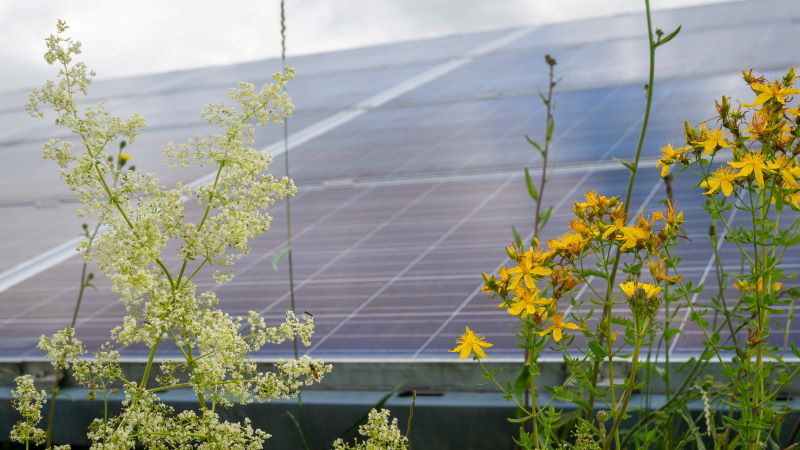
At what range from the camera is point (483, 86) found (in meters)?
11.0

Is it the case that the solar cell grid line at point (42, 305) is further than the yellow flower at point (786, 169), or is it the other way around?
the solar cell grid line at point (42, 305)

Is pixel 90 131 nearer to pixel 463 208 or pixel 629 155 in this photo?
pixel 463 208

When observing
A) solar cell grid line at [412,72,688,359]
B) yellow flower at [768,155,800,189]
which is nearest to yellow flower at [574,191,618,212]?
yellow flower at [768,155,800,189]

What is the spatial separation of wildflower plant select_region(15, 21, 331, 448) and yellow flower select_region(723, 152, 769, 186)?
84 centimetres

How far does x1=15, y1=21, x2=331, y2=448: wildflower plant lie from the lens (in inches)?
80.8

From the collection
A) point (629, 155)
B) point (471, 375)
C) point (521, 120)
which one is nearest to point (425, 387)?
point (471, 375)

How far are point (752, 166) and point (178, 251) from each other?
1082mm

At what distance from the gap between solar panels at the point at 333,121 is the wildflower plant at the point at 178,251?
0.41 m

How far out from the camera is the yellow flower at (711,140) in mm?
2332

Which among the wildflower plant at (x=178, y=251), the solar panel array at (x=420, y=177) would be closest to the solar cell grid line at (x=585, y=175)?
the solar panel array at (x=420, y=177)

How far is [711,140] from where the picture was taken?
92.7 inches

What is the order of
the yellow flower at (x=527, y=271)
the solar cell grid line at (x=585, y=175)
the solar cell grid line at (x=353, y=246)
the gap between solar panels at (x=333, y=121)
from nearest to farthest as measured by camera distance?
1. the yellow flower at (x=527, y=271)
2. the solar cell grid line at (x=585, y=175)
3. the solar cell grid line at (x=353, y=246)
4. the gap between solar panels at (x=333, y=121)

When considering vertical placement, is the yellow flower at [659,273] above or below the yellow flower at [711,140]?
below

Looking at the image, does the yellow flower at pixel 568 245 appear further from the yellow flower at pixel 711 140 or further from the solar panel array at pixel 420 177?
the solar panel array at pixel 420 177
